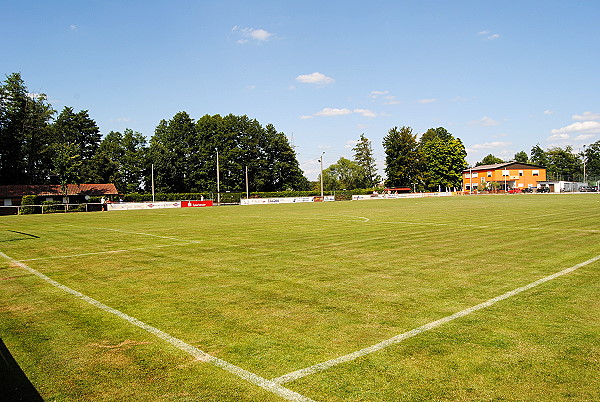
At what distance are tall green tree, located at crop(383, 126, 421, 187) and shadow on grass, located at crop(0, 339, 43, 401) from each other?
11748cm

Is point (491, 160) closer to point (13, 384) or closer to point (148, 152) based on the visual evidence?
point (148, 152)

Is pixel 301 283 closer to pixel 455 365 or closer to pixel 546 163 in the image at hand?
pixel 455 365

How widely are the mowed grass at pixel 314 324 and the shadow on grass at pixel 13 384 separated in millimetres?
94

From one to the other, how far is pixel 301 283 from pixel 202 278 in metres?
2.31

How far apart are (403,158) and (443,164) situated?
1217cm

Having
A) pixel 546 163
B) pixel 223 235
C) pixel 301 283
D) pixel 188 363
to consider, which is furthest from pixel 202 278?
pixel 546 163

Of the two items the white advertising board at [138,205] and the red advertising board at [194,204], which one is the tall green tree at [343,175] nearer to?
the red advertising board at [194,204]

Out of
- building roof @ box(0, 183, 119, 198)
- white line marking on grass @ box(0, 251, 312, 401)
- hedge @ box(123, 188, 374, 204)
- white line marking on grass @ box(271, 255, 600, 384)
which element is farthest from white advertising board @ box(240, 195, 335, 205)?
white line marking on grass @ box(271, 255, 600, 384)

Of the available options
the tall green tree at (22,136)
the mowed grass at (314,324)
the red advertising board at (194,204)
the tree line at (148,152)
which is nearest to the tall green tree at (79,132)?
the tree line at (148,152)

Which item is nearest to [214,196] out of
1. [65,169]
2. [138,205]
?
[138,205]

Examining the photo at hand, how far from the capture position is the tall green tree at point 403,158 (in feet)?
386

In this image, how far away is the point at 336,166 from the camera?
149 metres

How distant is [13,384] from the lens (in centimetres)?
402

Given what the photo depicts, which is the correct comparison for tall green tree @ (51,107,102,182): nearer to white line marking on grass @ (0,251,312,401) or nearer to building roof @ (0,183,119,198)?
building roof @ (0,183,119,198)
